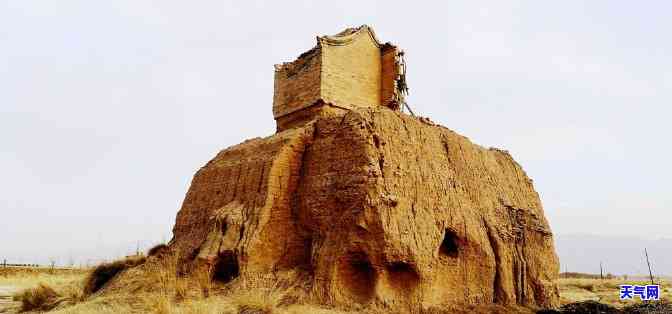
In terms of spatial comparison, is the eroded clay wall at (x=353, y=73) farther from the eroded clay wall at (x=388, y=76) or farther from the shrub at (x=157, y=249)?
the shrub at (x=157, y=249)

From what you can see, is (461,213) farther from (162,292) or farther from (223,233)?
(162,292)

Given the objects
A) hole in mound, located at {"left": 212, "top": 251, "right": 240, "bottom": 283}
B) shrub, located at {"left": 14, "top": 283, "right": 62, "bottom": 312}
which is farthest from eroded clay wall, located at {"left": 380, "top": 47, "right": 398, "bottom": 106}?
shrub, located at {"left": 14, "top": 283, "right": 62, "bottom": 312}

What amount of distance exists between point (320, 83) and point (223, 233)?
3.80m

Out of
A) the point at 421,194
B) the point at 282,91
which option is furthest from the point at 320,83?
the point at 421,194

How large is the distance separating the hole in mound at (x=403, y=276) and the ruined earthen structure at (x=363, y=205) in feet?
0.06

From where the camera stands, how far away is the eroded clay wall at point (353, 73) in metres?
11.6

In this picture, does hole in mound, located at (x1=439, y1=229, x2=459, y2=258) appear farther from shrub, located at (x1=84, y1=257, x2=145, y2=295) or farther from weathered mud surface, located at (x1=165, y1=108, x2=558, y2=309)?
shrub, located at (x1=84, y1=257, x2=145, y2=295)

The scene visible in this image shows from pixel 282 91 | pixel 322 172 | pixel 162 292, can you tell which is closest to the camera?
pixel 162 292

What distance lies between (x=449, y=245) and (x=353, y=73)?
4.53 meters

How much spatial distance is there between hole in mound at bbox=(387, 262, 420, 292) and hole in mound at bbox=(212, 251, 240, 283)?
2.75 m

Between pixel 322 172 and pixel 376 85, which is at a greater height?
pixel 376 85

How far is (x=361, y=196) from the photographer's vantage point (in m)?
8.73

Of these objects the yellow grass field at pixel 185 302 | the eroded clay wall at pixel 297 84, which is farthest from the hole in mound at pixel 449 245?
the eroded clay wall at pixel 297 84

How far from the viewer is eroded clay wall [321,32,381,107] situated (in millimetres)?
11617
